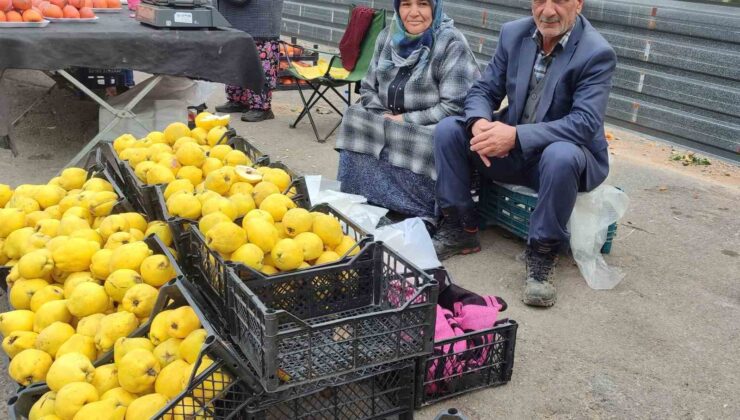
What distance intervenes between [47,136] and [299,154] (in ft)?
7.67

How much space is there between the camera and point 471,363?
2654 millimetres

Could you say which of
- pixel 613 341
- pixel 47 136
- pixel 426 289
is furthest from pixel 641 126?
pixel 47 136

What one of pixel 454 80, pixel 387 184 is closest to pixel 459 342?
pixel 387 184

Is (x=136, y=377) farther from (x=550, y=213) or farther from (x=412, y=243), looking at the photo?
(x=550, y=213)

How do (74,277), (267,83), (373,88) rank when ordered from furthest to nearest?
(267,83) → (373,88) → (74,277)

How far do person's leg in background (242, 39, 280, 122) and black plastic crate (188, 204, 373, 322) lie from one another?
3.99 meters

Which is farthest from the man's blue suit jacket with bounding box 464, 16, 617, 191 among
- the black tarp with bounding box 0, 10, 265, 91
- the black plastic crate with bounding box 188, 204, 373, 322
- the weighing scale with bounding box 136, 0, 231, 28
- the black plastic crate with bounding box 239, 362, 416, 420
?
the weighing scale with bounding box 136, 0, 231, 28

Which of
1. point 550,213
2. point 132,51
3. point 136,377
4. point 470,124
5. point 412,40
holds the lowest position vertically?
point 136,377

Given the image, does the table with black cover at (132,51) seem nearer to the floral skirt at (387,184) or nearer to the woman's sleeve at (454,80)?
the floral skirt at (387,184)

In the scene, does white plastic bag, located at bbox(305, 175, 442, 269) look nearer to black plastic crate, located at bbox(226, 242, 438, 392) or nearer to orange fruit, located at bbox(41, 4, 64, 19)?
black plastic crate, located at bbox(226, 242, 438, 392)

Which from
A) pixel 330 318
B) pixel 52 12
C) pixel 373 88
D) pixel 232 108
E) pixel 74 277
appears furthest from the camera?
pixel 232 108

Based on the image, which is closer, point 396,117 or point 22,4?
point 396,117

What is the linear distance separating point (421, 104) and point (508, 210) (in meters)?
0.89

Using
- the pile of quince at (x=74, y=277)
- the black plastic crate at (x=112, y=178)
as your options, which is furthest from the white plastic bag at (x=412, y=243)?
the black plastic crate at (x=112, y=178)
